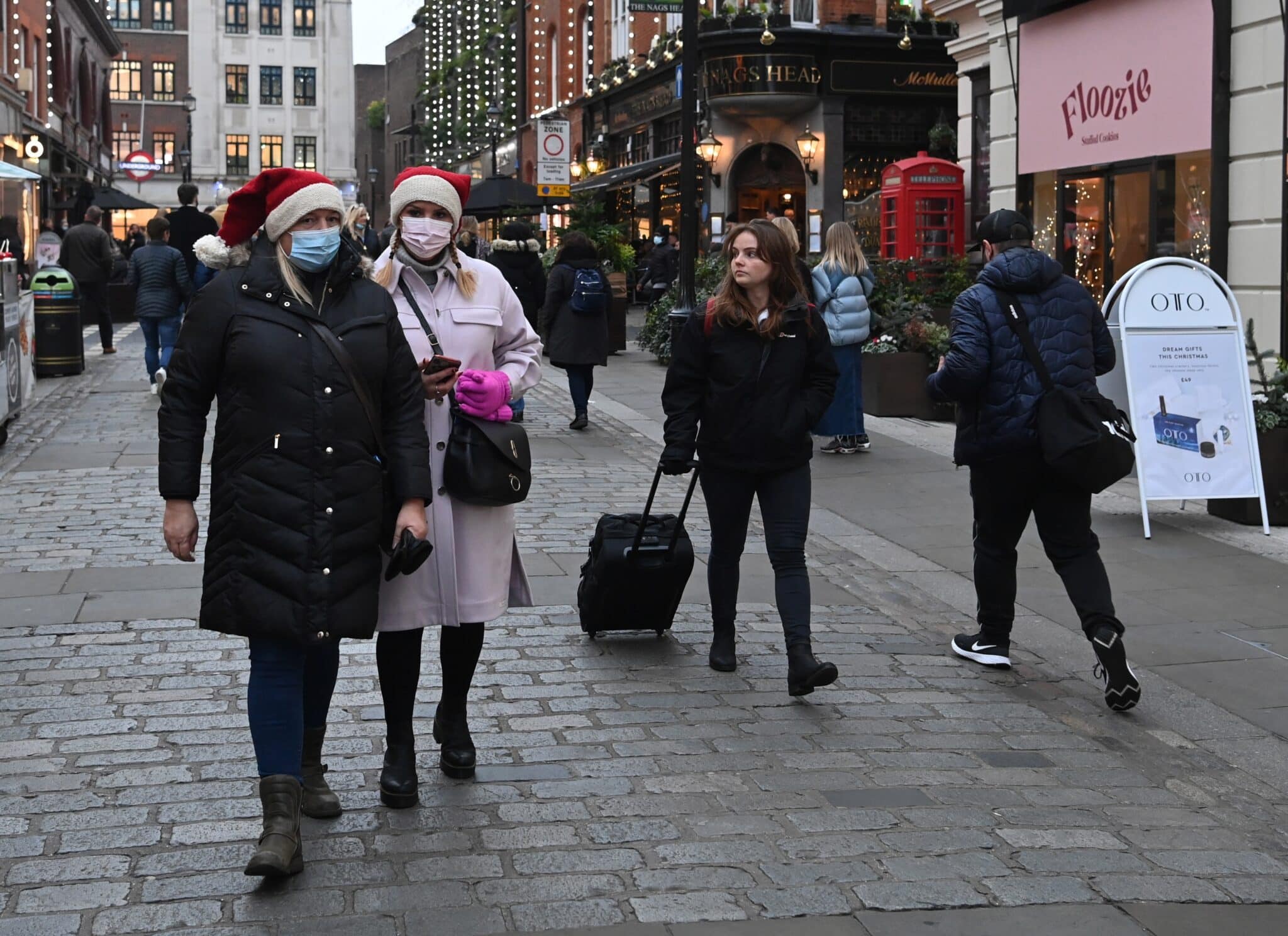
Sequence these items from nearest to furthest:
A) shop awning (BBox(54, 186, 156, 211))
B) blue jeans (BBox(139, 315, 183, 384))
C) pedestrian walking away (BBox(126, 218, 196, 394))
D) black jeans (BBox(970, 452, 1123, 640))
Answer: black jeans (BBox(970, 452, 1123, 640)) < pedestrian walking away (BBox(126, 218, 196, 394)) < blue jeans (BBox(139, 315, 183, 384)) < shop awning (BBox(54, 186, 156, 211))

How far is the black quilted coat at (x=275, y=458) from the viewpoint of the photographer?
13.8 feet

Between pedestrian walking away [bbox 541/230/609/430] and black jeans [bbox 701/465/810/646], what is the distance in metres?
7.66

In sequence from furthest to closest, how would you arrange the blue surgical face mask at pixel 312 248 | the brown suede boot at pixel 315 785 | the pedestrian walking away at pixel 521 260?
the pedestrian walking away at pixel 521 260
the brown suede boot at pixel 315 785
the blue surgical face mask at pixel 312 248

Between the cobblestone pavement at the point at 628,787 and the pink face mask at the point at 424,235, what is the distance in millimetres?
1680

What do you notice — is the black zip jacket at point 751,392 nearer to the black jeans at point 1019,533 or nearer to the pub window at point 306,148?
the black jeans at point 1019,533

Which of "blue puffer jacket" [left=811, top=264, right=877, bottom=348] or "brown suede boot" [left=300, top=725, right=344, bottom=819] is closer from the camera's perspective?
"brown suede boot" [left=300, top=725, right=344, bottom=819]

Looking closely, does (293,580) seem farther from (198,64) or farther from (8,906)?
(198,64)

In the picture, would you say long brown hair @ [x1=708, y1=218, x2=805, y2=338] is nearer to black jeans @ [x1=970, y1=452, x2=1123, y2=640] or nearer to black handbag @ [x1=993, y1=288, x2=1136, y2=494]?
black handbag @ [x1=993, y1=288, x2=1136, y2=494]

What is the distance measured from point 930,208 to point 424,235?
16936 millimetres

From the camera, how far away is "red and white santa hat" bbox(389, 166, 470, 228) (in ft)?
15.9

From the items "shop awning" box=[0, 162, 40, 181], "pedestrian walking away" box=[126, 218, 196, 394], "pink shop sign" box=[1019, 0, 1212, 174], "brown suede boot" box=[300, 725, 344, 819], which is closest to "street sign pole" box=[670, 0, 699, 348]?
"pink shop sign" box=[1019, 0, 1212, 174]

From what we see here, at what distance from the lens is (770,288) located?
6285 mm

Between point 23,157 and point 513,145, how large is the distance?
16789 millimetres

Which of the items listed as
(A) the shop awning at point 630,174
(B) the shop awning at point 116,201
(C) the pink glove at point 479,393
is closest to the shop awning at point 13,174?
(B) the shop awning at point 116,201
